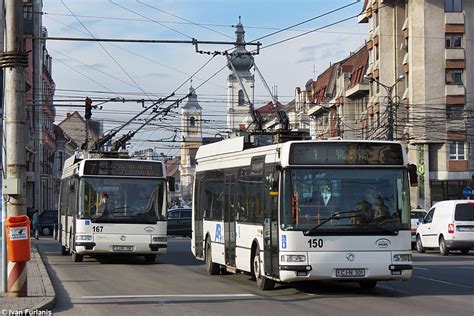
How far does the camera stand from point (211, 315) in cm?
1334

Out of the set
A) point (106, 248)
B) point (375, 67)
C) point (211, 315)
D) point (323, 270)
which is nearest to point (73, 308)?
point (211, 315)

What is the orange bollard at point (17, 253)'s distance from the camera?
48.5 feet

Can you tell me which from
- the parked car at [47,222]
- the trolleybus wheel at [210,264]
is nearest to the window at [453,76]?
the parked car at [47,222]

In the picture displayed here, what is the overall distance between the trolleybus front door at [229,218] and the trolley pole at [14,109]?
5.58 metres

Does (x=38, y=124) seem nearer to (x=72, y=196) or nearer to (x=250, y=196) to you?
(x=72, y=196)

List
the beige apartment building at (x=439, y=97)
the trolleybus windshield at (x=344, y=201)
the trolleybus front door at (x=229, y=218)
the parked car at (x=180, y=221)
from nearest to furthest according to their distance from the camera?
the trolleybus windshield at (x=344, y=201) < the trolleybus front door at (x=229, y=218) < the parked car at (x=180, y=221) < the beige apartment building at (x=439, y=97)

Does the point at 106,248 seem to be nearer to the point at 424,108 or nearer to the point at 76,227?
the point at 76,227

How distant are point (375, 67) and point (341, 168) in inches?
2093

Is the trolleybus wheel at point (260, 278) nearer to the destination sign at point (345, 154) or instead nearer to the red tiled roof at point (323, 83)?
the destination sign at point (345, 154)

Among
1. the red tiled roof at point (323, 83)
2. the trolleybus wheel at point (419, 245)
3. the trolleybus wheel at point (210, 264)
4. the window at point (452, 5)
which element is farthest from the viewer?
the red tiled roof at point (323, 83)

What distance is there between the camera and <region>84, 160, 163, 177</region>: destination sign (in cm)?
2589

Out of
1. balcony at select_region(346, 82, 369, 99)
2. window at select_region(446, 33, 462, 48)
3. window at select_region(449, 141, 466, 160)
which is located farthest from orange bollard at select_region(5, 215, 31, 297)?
balcony at select_region(346, 82, 369, 99)

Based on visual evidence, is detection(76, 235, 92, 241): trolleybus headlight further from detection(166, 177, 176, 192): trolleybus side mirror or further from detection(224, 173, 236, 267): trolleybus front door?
detection(224, 173, 236, 267): trolleybus front door

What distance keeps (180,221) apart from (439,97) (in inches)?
794
